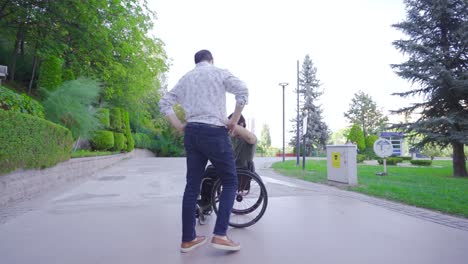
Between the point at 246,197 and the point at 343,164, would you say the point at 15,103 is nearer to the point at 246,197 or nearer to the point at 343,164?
the point at 246,197

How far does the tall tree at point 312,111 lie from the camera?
38969 mm

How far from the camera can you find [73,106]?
10500 millimetres

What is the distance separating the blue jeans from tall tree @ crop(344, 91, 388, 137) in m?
56.1

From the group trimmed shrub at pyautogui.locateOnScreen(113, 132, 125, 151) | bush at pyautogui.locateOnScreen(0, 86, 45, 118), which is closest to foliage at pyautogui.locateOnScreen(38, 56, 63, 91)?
bush at pyautogui.locateOnScreen(0, 86, 45, 118)

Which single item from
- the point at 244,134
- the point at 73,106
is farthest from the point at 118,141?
the point at 244,134

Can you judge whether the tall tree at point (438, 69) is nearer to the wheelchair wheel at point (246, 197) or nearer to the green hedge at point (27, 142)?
the wheelchair wheel at point (246, 197)

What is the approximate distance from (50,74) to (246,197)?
1114 cm

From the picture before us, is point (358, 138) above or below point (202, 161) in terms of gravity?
above

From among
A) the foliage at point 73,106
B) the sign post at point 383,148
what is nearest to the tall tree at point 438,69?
the sign post at point 383,148

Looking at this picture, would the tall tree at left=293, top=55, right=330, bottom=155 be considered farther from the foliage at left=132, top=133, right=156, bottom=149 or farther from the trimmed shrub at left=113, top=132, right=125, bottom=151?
the trimmed shrub at left=113, top=132, right=125, bottom=151

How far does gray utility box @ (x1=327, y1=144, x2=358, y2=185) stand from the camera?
716 centimetres

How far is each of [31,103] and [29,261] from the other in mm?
5818

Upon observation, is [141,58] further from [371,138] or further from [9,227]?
[371,138]

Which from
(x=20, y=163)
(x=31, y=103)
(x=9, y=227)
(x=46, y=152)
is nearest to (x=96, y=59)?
(x=31, y=103)
